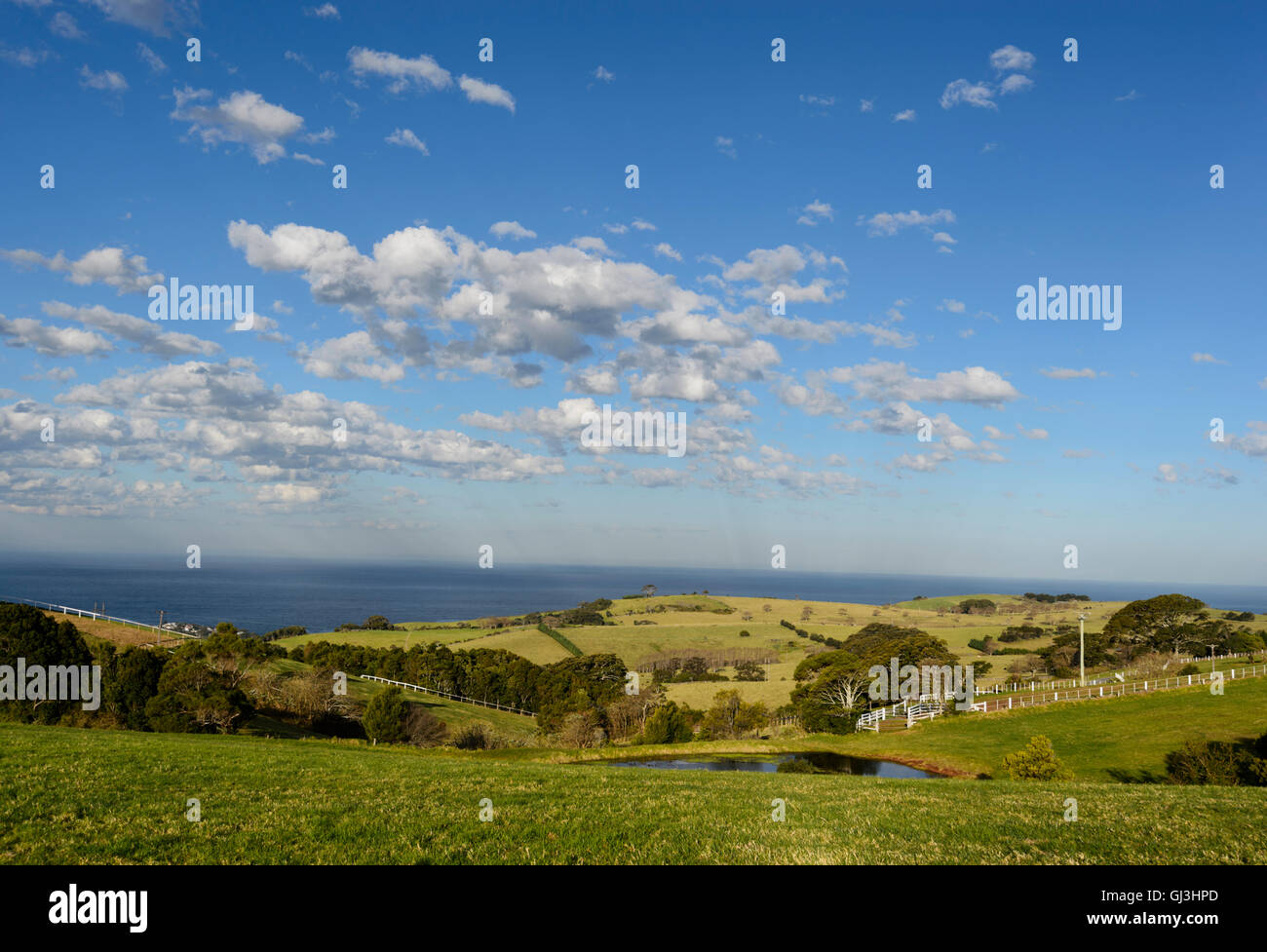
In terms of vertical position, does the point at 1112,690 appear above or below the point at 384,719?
above

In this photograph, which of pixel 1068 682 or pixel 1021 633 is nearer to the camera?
pixel 1068 682

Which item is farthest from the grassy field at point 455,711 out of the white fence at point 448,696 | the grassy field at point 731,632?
the grassy field at point 731,632

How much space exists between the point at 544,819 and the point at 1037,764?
22.6m

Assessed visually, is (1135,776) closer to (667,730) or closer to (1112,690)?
(1112,690)

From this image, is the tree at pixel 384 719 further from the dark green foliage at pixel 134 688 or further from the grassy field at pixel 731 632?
the grassy field at pixel 731 632

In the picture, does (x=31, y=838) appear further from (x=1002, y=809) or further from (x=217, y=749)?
(x=1002, y=809)

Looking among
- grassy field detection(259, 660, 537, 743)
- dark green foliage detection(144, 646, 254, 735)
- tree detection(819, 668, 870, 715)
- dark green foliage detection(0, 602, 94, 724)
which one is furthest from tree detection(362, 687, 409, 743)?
tree detection(819, 668, 870, 715)

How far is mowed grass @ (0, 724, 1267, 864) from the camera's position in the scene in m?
8.45

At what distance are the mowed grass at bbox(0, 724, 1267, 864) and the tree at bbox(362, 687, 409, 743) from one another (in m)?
30.7

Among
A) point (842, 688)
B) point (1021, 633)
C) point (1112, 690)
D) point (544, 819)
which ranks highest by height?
point (544, 819)

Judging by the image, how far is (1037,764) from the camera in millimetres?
24844

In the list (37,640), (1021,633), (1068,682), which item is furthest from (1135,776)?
(1021,633)

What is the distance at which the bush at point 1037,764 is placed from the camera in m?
24.3
